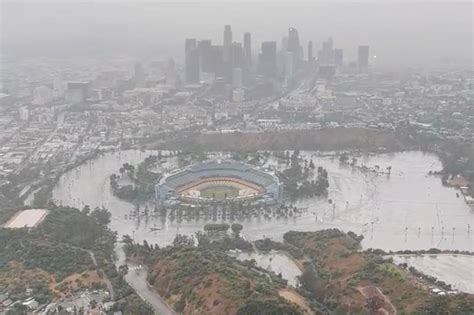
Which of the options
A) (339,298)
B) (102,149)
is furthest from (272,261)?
(102,149)

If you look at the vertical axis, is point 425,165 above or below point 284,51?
below

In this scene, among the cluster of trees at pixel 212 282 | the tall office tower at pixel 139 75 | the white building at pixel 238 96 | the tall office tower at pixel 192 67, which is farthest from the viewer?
the tall office tower at pixel 192 67

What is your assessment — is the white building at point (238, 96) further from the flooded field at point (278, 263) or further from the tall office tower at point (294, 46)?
the flooded field at point (278, 263)

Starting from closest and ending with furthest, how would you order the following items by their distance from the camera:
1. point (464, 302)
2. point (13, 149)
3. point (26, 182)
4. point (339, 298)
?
1. point (464, 302)
2. point (339, 298)
3. point (26, 182)
4. point (13, 149)

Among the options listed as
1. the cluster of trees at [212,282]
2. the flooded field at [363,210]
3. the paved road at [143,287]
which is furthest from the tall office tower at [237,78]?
the cluster of trees at [212,282]

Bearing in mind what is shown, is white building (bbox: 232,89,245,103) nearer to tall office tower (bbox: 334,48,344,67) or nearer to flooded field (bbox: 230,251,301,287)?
tall office tower (bbox: 334,48,344,67)

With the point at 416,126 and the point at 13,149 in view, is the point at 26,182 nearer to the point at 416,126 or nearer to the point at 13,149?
the point at 13,149
